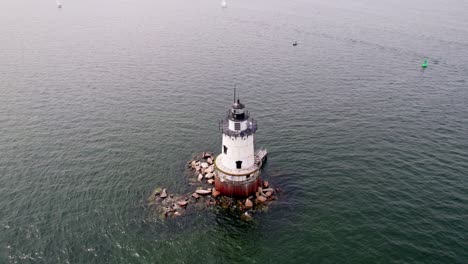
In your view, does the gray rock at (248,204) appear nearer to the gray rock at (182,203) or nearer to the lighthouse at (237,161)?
the lighthouse at (237,161)

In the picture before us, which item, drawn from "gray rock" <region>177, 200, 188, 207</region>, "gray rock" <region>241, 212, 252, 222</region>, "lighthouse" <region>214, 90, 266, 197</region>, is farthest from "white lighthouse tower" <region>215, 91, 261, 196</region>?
"gray rock" <region>177, 200, 188, 207</region>

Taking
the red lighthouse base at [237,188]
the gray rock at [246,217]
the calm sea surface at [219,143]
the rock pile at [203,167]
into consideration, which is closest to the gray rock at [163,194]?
the calm sea surface at [219,143]

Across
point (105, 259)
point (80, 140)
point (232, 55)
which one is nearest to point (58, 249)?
point (105, 259)

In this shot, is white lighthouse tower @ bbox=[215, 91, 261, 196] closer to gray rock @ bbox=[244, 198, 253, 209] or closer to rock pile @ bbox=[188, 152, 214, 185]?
gray rock @ bbox=[244, 198, 253, 209]

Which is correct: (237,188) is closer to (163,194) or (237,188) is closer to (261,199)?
(261,199)

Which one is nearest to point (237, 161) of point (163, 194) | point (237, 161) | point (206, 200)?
point (237, 161)

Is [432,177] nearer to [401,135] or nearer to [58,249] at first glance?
[401,135]
